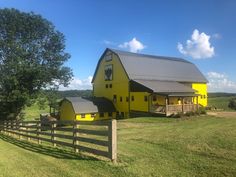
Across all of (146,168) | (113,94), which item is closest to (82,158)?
(146,168)

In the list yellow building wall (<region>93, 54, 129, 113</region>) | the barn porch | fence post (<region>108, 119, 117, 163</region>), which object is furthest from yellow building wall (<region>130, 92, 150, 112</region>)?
fence post (<region>108, 119, 117, 163</region>)

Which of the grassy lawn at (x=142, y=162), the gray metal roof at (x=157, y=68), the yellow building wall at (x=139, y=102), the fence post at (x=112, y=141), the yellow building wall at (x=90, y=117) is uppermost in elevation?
the gray metal roof at (x=157, y=68)

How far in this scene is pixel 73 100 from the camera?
38594 millimetres

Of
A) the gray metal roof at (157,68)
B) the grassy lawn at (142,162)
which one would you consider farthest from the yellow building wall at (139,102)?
the grassy lawn at (142,162)

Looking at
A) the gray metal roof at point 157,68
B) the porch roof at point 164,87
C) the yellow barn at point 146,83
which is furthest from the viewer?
the gray metal roof at point 157,68

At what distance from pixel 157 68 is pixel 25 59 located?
19.9 metres

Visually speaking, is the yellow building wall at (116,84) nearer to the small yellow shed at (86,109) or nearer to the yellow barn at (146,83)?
the yellow barn at (146,83)

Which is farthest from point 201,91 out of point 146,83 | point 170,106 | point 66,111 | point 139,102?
point 66,111

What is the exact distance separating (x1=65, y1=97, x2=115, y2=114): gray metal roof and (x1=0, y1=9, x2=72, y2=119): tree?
3.91 metres

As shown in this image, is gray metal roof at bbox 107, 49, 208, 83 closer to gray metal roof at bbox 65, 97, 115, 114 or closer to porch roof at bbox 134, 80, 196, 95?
porch roof at bbox 134, 80, 196, 95

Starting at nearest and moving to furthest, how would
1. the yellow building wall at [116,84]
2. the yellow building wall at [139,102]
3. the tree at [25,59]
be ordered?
the tree at [25,59], the yellow building wall at [139,102], the yellow building wall at [116,84]

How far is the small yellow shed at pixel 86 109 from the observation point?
3716cm

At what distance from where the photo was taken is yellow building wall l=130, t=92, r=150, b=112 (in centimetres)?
3453

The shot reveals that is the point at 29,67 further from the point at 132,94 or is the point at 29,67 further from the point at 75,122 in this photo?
the point at 75,122
